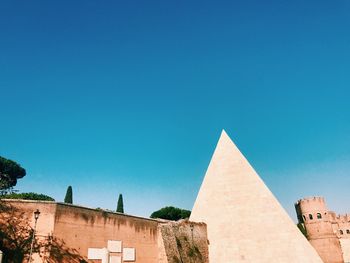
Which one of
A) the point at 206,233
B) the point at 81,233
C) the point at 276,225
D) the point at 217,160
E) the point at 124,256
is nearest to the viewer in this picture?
the point at 81,233

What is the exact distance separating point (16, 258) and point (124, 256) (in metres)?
5.33

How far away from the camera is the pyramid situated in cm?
1925

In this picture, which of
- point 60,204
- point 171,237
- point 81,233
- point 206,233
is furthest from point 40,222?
point 206,233

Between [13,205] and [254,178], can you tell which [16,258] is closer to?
[13,205]

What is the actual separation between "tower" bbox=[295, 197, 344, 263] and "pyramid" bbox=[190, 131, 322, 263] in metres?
19.2

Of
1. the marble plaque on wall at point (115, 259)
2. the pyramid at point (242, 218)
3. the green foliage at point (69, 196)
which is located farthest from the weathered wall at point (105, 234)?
the green foliage at point (69, 196)

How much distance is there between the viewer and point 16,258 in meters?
12.5

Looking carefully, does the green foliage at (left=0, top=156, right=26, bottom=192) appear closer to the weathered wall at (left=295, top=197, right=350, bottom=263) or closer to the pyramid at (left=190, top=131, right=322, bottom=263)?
the pyramid at (left=190, top=131, right=322, bottom=263)

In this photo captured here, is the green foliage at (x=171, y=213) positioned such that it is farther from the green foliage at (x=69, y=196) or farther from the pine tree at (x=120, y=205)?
the green foliage at (x=69, y=196)

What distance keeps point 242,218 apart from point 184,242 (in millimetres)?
4557

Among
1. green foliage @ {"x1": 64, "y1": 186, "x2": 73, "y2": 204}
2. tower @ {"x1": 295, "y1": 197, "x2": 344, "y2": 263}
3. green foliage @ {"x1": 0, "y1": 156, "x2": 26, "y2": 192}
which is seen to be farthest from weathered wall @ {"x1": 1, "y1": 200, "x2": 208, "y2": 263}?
green foliage @ {"x1": 0, "y1": 156, "x2": 26, "y2": 192}

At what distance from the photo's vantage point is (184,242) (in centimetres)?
1944

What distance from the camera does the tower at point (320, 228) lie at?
3491 centimetres

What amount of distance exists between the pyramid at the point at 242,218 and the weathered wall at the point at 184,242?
84 cm
